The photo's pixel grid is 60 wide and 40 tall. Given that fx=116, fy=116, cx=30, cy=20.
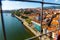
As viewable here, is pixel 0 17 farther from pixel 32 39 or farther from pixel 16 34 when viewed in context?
pixel 16 34

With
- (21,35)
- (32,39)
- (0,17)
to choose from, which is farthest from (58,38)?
(21,35)

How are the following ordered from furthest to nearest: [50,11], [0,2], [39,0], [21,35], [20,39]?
[21,35], [20,39], [50,11], [39,0], [0,2]

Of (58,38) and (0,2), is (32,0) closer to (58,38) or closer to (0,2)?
(0,2)

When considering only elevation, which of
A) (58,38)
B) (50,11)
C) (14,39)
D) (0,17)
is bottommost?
(14,39)

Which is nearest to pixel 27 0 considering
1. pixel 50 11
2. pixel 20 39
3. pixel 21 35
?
pixel 50 11

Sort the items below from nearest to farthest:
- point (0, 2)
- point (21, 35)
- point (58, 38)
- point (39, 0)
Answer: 1. point (0, 2)
2. point (39, 0)
3. point (58, 38)
4. point (21, 35)

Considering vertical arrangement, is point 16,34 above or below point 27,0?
below

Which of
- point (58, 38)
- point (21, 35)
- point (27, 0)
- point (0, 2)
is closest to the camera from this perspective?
point (0, 2)

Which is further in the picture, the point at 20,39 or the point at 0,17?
the point at 20,39

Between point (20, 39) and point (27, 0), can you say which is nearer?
point (27, 0)
